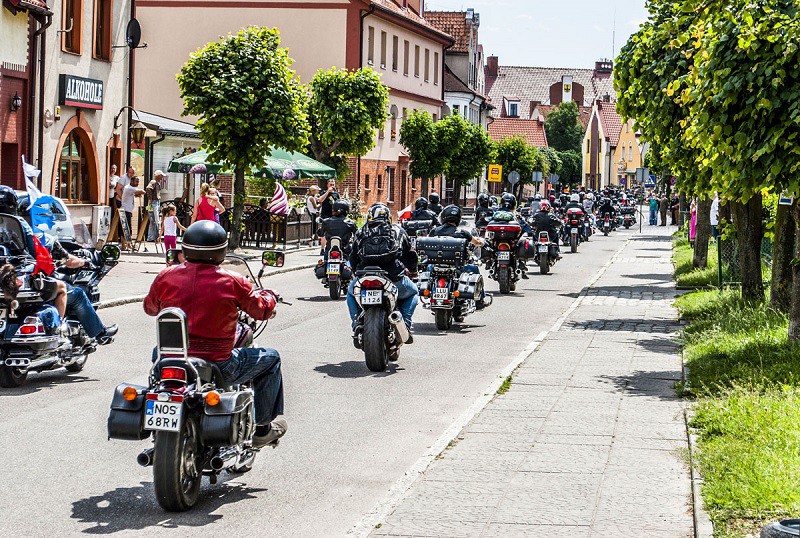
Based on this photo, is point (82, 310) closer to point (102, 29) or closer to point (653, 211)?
point (102, 29)

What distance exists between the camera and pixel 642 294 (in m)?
23.5

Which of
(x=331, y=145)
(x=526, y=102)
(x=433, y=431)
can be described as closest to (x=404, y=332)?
(x=433, y=431)

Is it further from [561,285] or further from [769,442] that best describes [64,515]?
[561,285]

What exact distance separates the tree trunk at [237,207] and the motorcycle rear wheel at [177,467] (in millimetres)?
23893

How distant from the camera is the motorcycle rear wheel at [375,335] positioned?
1255 centimetres

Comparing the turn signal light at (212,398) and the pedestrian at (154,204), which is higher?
the pedestrian at (154,204)

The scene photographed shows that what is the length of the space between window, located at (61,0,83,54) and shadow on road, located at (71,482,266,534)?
21.7m

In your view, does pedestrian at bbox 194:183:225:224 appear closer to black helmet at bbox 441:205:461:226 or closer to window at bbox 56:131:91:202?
window at bbox 56:131:91:202

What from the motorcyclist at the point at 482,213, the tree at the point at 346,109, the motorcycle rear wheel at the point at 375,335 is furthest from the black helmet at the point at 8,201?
the tree at the point at 346,109

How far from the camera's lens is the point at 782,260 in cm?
1480

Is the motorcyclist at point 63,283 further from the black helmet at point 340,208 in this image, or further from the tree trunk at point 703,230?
the tree trunk at point 703,230

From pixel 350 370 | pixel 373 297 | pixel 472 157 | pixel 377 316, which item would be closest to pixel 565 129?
pixel 472 157

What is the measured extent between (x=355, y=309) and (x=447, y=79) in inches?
2778

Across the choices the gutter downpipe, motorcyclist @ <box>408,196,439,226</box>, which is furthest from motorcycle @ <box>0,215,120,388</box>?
the gutter downpipe
